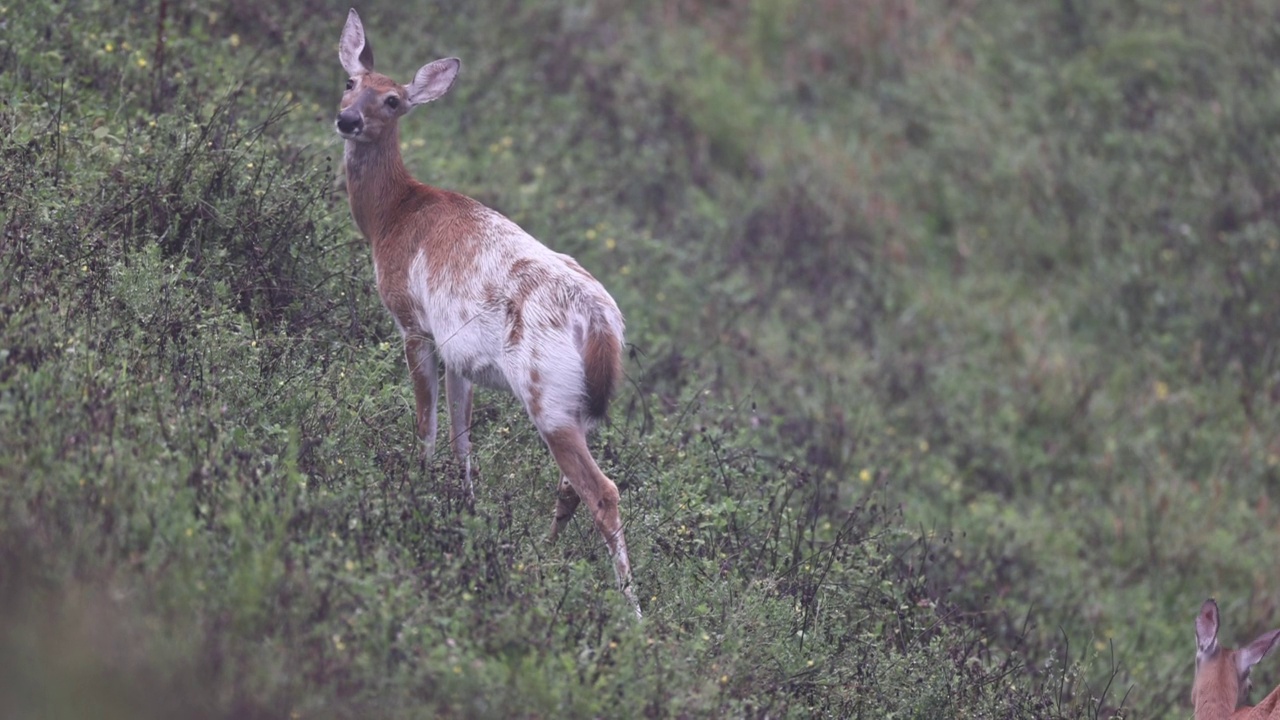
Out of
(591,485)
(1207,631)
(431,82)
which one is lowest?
(1207,631)

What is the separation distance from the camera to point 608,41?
14.9 metres

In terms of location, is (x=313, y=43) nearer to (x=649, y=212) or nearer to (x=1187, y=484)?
A: (x=649, y=212)

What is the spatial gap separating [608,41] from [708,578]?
9.09m

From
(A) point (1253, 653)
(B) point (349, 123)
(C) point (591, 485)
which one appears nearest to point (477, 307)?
(C) point (591, 485)

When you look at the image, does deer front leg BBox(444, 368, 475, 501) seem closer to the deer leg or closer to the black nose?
the deer leg

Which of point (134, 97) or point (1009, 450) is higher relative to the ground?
point (134, 97)

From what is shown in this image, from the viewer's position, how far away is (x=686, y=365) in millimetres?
10219

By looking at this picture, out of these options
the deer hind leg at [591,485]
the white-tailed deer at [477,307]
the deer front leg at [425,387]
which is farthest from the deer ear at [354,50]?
the deer hind leg at [591,485]

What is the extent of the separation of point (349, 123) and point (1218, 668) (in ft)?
17.8

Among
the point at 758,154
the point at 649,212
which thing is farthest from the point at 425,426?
→ the point at 758,154

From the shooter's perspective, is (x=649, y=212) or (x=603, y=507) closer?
(x=603, y=507)

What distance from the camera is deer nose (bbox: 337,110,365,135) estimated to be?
759 cm

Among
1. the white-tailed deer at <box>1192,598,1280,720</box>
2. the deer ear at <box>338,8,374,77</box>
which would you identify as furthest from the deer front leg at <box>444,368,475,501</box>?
the white-tailed deer at <box>1192,598,1280,720</box>

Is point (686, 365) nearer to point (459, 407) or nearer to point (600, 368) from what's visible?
point (459, 407)
